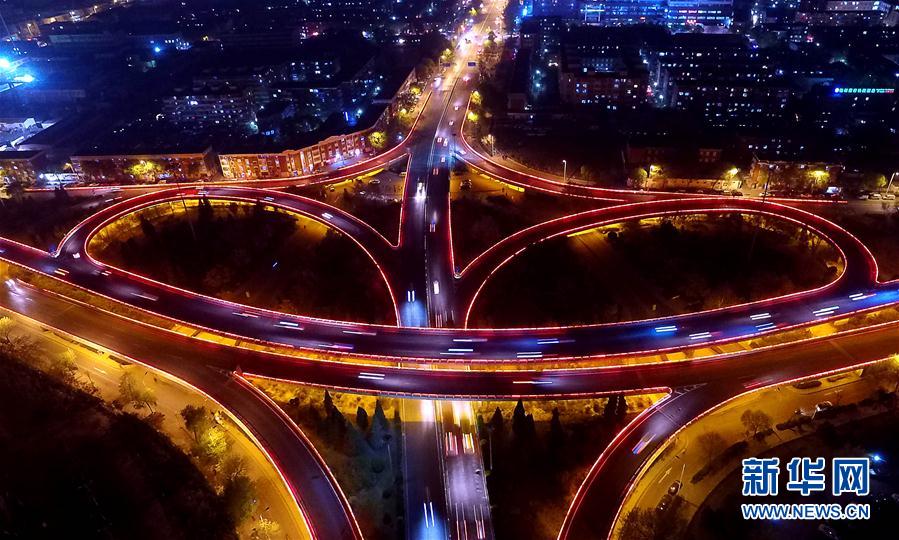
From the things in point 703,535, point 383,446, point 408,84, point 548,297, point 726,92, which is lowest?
point 703,535

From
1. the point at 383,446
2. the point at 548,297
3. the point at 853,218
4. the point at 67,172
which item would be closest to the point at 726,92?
the point at 853,218

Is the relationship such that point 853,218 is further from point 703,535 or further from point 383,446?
point 383,446

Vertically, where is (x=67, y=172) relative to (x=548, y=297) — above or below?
above

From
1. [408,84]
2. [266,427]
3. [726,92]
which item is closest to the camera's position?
[266,427]

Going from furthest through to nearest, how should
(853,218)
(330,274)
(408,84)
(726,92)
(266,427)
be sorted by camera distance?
(408,84) → (726,92) → (853,218) → (330,274) → (266,427)

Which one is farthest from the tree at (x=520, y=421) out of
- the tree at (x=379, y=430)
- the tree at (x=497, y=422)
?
the tree at (x=379, y=430)

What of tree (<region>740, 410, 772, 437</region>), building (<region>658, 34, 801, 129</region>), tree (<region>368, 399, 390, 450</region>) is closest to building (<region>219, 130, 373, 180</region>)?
tree (<region>368, 399, 390, 450</region>)

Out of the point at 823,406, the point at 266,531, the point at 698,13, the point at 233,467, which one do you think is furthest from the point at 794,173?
the point at 698,13

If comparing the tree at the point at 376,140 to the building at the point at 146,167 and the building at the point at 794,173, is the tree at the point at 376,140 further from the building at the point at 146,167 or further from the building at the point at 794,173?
the building at the point at 794,173
